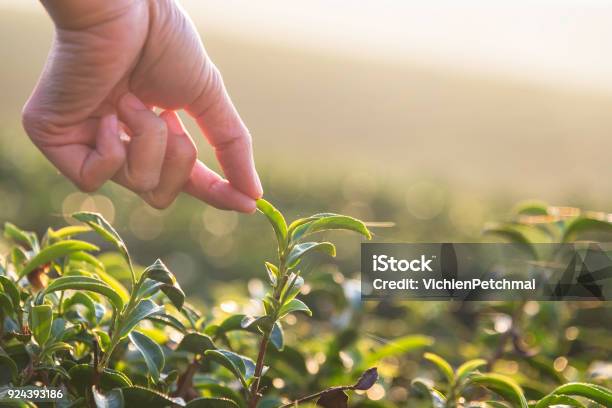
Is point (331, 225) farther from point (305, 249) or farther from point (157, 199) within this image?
point (157, 199)

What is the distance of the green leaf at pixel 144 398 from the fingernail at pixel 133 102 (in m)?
0.39

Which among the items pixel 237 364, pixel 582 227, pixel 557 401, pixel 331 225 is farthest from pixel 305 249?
pixel 582 227

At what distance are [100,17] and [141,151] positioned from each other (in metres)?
0.20

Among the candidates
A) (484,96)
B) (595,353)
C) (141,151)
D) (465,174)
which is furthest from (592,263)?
(484,96)

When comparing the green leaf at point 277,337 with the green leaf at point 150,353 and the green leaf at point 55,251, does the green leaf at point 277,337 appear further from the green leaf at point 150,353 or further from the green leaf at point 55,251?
the green leaf at point 55,251

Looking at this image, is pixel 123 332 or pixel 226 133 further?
pixel 226 133

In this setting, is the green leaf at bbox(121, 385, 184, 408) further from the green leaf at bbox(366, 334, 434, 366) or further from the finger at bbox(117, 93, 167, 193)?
the green leaf at bbox(366, 334, 434, 366)

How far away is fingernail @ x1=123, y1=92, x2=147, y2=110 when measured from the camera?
1059 millimetres

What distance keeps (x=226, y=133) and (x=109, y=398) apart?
41 centimetres

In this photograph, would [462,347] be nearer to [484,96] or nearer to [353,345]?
[353,345]

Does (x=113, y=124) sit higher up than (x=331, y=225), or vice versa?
(x=113, y=124)

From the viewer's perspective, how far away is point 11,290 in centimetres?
97

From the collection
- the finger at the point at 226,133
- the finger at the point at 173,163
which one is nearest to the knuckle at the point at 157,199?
the finger at the point at 173,163

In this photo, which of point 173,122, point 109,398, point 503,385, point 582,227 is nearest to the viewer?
point 109,398
